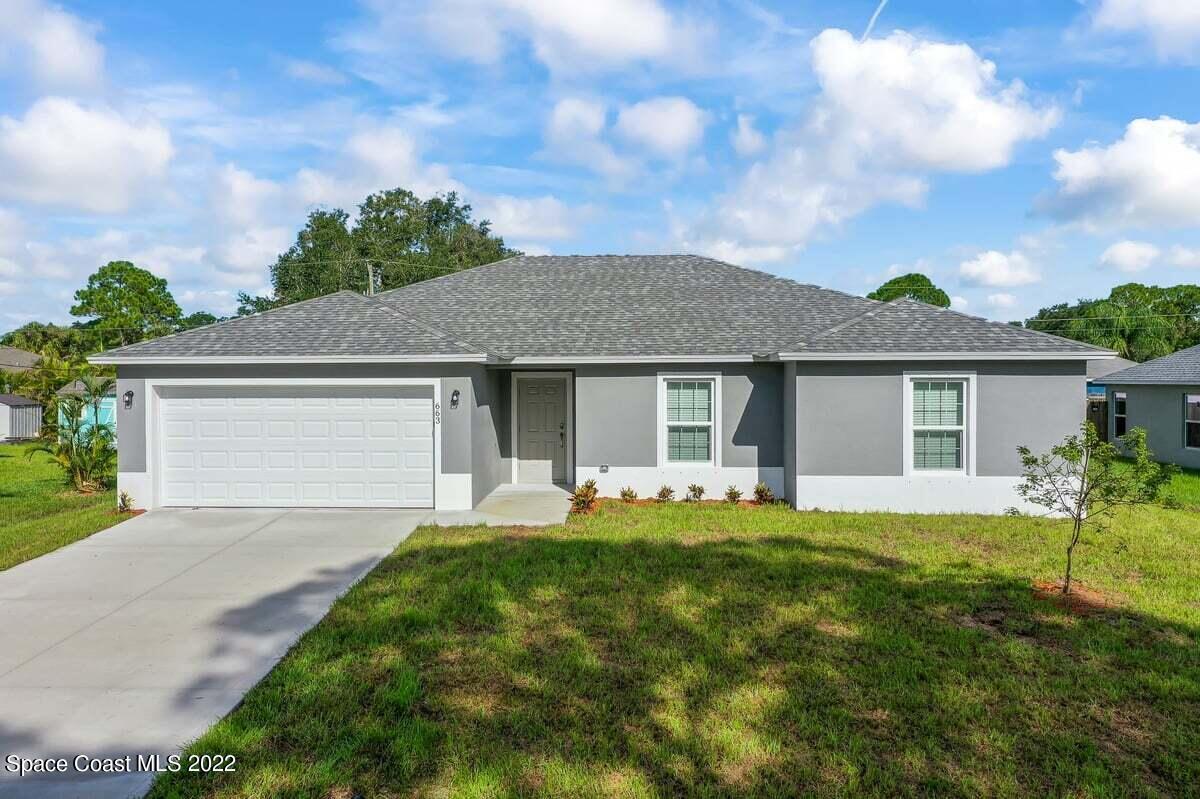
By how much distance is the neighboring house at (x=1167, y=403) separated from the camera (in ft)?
58.3

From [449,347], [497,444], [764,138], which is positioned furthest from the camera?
[764,138]

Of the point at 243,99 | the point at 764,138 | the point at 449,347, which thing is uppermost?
the point at 764,138

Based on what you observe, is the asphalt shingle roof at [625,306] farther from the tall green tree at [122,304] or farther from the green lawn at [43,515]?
the tall green tree at [122,304]

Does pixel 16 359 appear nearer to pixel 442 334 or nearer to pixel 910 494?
pixel 442 334

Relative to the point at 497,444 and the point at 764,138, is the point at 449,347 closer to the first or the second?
the point at 497,444

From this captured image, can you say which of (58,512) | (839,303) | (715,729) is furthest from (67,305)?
(715,729)

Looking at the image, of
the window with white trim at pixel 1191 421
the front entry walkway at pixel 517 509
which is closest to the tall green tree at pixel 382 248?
the front entry walkway at pixel 517 509

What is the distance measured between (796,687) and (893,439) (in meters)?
7.51

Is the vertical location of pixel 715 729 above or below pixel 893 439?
below

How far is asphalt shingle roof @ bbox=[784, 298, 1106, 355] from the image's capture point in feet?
35.4

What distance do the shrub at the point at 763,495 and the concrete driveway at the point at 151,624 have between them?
6.38m

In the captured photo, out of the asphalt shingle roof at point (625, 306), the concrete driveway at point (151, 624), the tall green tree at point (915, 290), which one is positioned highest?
the tall green tree at point (915, 290)

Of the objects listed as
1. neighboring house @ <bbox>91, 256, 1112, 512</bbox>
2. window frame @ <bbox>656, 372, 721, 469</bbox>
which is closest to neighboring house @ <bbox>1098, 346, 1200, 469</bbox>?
neighboring house @ <bbox>91, 256, 1112, 512</bbox>

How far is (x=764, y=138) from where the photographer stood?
17594mm
